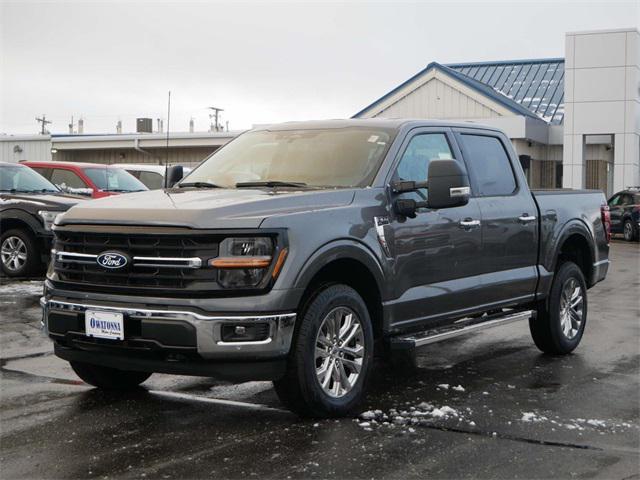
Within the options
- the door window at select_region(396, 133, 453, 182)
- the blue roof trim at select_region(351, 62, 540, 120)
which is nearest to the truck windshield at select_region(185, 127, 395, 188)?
the door window at select_region(396, 133, 453, 182)

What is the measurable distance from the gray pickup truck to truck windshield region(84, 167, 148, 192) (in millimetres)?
9754

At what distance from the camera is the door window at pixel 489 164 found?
7.67 metres

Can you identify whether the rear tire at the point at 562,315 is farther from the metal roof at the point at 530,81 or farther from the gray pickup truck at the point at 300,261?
the metal roof at the point at 530,81

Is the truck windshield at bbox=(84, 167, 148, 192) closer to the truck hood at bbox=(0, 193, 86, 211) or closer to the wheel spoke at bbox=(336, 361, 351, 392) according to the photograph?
the truck hood at bbox=(0, 193, 86, 211)

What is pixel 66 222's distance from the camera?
19.6 feet

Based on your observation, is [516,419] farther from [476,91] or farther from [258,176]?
[476,91]

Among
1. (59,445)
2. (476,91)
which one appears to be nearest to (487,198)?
(59,445)

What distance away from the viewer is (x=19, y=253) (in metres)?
13.7

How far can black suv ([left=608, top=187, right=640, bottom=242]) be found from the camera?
27.6 metres

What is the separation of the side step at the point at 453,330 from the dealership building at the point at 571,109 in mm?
27681

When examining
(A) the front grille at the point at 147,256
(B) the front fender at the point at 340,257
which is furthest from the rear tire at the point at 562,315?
(A) the front grille at the point at 147,256

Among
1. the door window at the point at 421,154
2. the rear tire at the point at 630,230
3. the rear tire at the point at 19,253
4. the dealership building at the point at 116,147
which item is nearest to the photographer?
the door window at the point at 421,154

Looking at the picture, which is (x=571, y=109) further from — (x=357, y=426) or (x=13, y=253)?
(x=357, y=426)

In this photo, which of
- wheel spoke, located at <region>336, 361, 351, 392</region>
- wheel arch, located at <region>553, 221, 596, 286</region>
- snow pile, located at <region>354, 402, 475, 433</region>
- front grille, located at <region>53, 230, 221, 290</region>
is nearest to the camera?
front grille, located at <region>53, 230, 221, 290</region>
